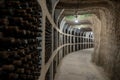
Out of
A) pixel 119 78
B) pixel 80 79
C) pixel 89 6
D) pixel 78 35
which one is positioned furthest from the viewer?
pixel 78 35

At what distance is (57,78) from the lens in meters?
6.29

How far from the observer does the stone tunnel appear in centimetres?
111

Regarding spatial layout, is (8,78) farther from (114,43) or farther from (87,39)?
(87,39)

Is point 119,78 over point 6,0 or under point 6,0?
under

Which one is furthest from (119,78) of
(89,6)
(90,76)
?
(89,6)

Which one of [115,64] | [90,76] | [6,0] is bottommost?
[90,76]

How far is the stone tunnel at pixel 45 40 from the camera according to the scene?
43.9 inches

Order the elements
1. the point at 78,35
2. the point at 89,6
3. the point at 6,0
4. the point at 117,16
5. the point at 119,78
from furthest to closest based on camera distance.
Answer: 1. the point at 78,35
2. the point at 89,6
3. the point at 117,16
4. the point at 119,78
5. the point at 6,0

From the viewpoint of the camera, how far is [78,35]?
19781mm

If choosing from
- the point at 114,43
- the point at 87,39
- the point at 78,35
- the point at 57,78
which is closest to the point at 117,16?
the point at 114,43

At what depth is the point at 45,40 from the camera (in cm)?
370

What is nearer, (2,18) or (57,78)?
(2,18)

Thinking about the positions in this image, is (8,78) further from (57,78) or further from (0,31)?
(57,78)

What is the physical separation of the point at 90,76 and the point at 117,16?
8.08 ft
